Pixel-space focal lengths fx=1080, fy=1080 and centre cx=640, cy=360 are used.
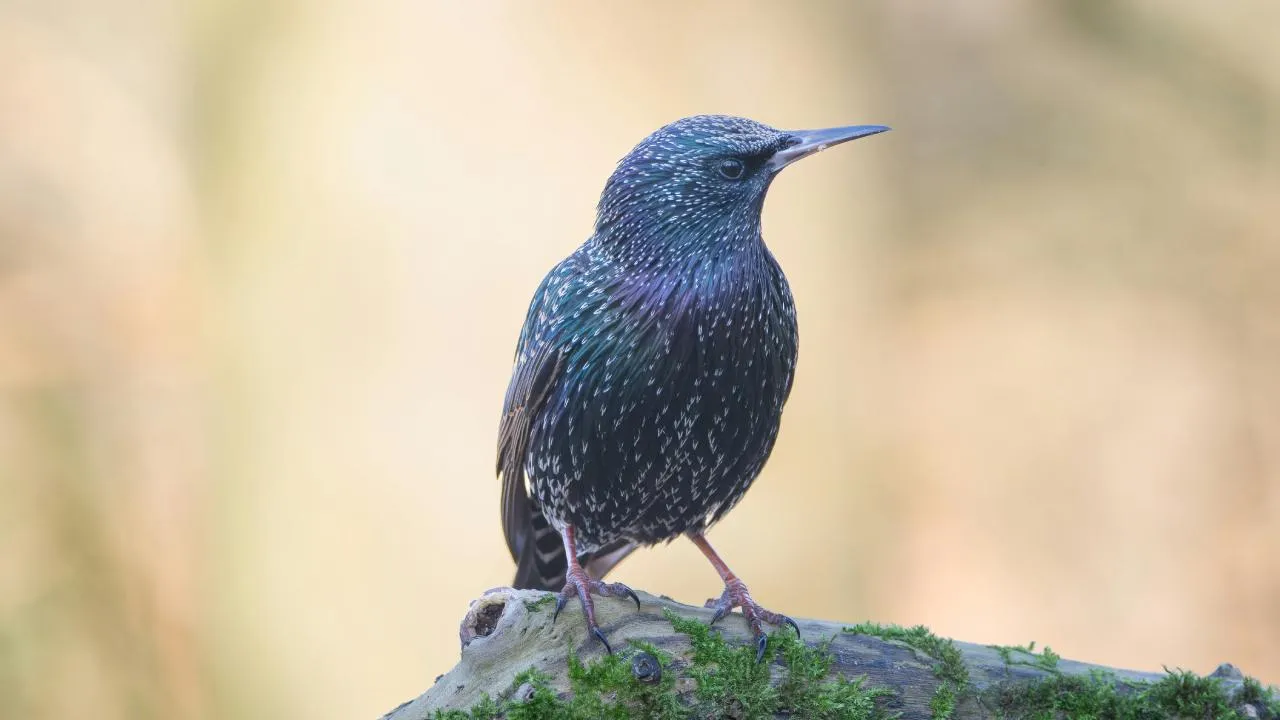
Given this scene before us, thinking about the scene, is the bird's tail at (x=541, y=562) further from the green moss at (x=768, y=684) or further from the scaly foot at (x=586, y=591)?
the green moss at (x=768, y=684)

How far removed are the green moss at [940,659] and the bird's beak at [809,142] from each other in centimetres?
151

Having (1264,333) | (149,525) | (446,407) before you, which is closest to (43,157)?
(149,525)

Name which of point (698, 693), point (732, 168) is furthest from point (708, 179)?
point (698, 693)

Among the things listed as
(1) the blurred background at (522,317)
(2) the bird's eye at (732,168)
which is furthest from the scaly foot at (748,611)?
(1) the blurred background at (522,317)

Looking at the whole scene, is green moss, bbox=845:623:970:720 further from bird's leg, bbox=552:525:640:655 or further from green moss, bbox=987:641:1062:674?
bird's leg, bbox=552:525:640:655

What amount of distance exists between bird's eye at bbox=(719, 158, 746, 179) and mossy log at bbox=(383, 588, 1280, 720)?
1368 millimetres

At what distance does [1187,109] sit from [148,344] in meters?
6.55

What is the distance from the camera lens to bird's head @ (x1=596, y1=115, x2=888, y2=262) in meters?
3.42

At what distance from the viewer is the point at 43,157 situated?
582cm

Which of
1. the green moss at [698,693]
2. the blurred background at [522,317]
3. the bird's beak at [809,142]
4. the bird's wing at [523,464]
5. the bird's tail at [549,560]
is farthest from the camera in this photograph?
the blurred background at [522,317]

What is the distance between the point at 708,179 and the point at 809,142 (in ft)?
1.13

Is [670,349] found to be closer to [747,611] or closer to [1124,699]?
[747,611]

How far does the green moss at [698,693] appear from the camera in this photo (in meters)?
3.03

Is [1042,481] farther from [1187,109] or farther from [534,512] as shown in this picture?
[534,512]
